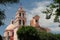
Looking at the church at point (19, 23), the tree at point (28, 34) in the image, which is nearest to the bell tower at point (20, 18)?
the church at point (19, 23)

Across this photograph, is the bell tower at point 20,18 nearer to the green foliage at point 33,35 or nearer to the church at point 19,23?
the church at point 19,23

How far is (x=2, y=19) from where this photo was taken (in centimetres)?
1584

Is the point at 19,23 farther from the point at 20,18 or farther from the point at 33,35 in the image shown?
the point at 33,35

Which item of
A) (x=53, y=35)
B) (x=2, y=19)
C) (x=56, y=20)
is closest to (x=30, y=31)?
(x=53, y=35)

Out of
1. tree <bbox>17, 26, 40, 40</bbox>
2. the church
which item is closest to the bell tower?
the church

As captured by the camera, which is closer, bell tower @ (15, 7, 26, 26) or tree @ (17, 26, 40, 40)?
tree @ (17, 26, 40, 40)

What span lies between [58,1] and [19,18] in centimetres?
6493

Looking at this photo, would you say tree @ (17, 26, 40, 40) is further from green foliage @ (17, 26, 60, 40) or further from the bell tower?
the bell tower

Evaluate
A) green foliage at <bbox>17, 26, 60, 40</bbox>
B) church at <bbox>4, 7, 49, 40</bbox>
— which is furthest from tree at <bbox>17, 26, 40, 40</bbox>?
church at <bbox>4, 7, 49, 40</bbox>

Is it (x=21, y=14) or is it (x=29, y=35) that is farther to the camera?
(x=21, y=14)

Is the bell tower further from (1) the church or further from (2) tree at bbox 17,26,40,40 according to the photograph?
(2) tree at bbox 17,26,40,40

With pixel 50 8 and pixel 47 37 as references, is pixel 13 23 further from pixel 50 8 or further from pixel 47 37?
pixel 50 8

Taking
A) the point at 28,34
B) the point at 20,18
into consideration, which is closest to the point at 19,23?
the point at 20,18

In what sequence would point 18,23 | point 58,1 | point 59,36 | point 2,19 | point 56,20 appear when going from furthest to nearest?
point 18,23
point 59,36
point 56,20
point 58,1
point 2,19
